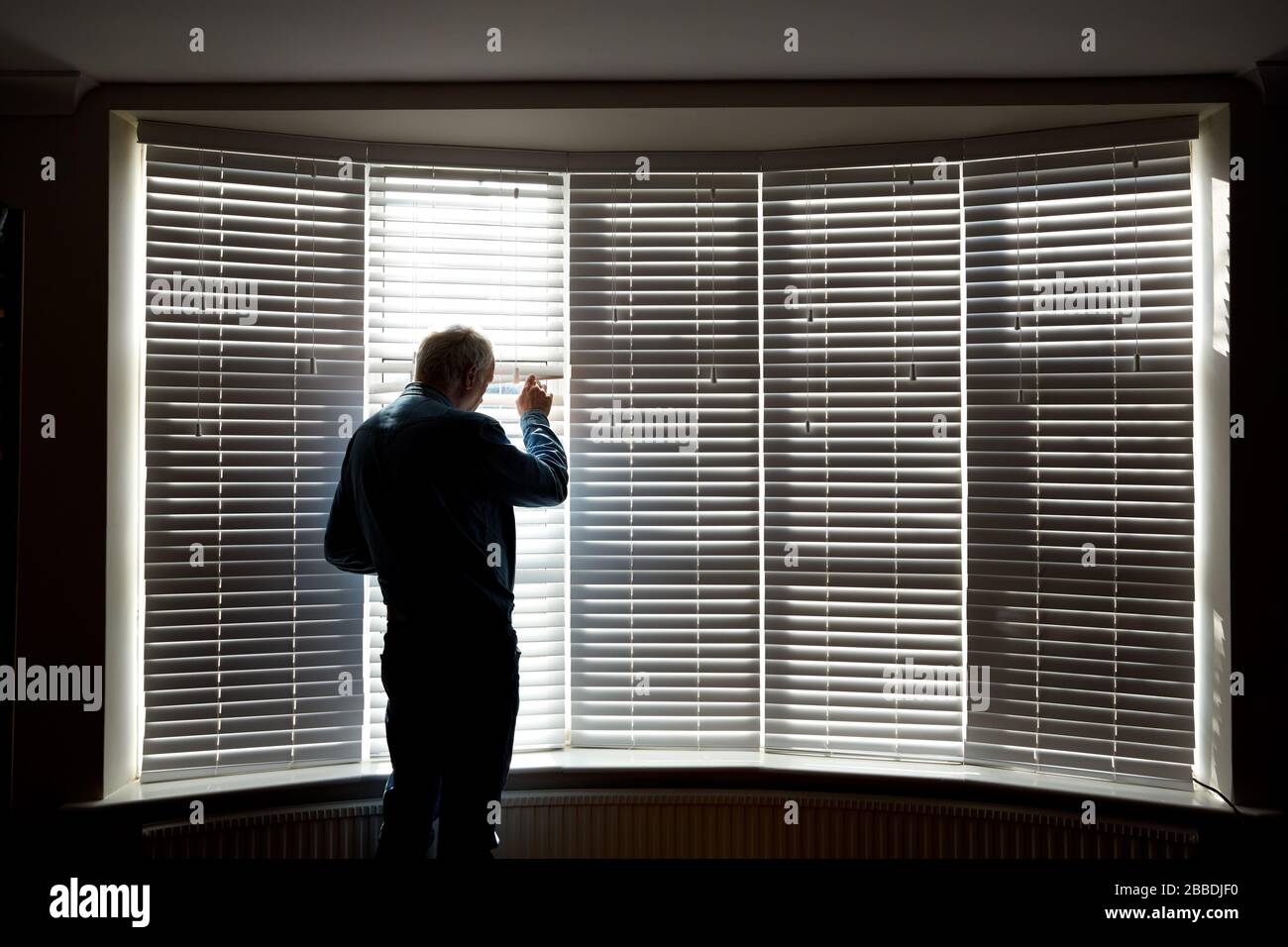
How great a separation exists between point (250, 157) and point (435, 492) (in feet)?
3.93

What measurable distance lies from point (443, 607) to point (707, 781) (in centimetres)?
94

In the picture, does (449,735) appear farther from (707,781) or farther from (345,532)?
(707,781)

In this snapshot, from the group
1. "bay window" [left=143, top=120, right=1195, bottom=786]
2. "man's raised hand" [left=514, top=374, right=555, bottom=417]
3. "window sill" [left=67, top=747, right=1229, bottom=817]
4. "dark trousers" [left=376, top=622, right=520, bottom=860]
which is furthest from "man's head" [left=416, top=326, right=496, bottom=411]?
"window sill" [left=67, top=747, right=1229, bottom=817]

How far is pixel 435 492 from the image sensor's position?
1864 millimetres

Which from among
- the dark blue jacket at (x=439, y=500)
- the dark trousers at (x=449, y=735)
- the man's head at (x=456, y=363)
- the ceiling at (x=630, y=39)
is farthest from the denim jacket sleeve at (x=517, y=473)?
the ceiling at (x=630, y=39)

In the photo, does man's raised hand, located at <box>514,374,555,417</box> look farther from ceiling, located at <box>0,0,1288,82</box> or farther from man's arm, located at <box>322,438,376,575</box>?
ceiling, located at <box>0,0,1288,82</box>

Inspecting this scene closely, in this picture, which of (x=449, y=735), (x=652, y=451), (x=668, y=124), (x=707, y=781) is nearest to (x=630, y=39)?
(x=668, y=124)

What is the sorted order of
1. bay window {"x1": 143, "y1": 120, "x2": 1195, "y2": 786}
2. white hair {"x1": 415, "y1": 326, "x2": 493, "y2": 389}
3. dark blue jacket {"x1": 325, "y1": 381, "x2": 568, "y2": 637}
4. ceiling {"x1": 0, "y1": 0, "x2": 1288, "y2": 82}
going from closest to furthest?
1. ceiling {"x1": 0, "y1": 0, "x2": 1288, "y2": 82}
2. dark blue jacket {"x1": 325, "y1": 381, "x2": 568, "y2": 637}
3. white hair {"x1": 415, "y1": 326, "x2": 493, "y2": 389}
4. bay window {"x1": 143, "y1": 120, "x2": 1195, "y2": 786}

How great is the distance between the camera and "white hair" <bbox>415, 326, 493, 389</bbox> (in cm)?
200

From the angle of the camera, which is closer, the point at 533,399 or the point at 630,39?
the point at 630,39

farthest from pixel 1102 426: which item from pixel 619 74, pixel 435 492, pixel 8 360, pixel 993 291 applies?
pixel 8 360

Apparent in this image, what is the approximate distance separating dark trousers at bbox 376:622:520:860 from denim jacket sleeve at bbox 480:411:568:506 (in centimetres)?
35

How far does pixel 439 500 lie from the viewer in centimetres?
187

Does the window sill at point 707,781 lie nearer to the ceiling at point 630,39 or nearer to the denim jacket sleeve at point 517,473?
the denim jacket sleeve at point 517,473
